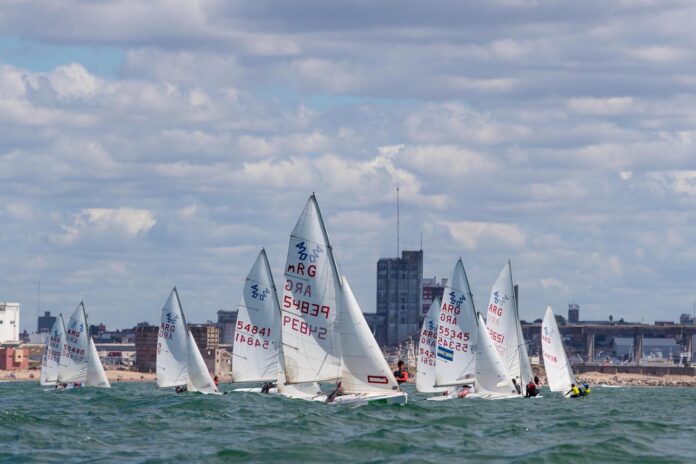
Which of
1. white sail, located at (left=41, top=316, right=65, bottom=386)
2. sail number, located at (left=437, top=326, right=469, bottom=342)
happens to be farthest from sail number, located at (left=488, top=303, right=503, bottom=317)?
white sail, located at (left=41, top=316, right=65, bottom=386)

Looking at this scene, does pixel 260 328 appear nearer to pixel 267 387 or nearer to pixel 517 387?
pixel 267 387

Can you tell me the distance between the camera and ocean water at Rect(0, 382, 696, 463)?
162 feet

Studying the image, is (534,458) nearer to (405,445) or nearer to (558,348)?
(405,445)

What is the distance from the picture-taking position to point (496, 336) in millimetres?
92812

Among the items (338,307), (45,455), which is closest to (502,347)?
(338,307)

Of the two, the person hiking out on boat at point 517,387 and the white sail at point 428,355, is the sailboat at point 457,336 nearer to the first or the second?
the person hiking out on boat at point 517,387

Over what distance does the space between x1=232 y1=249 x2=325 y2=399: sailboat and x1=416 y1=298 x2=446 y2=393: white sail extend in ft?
39.1

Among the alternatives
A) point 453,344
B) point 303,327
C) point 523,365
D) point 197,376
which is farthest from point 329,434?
point 523,365

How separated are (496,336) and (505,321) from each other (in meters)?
1.14

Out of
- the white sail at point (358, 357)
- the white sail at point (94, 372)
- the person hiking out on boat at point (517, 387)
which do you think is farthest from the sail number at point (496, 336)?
the white sail at point (94, 372)

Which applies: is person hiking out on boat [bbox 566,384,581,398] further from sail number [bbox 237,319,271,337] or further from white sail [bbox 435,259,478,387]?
sail number [bbox 237,319,271,337]

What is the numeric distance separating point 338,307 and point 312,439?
10.4 meters

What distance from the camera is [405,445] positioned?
51.9 metres

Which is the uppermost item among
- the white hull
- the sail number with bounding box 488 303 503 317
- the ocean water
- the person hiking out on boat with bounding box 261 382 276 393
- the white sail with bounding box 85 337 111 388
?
the sail number with bounding box 488 303 503 317
